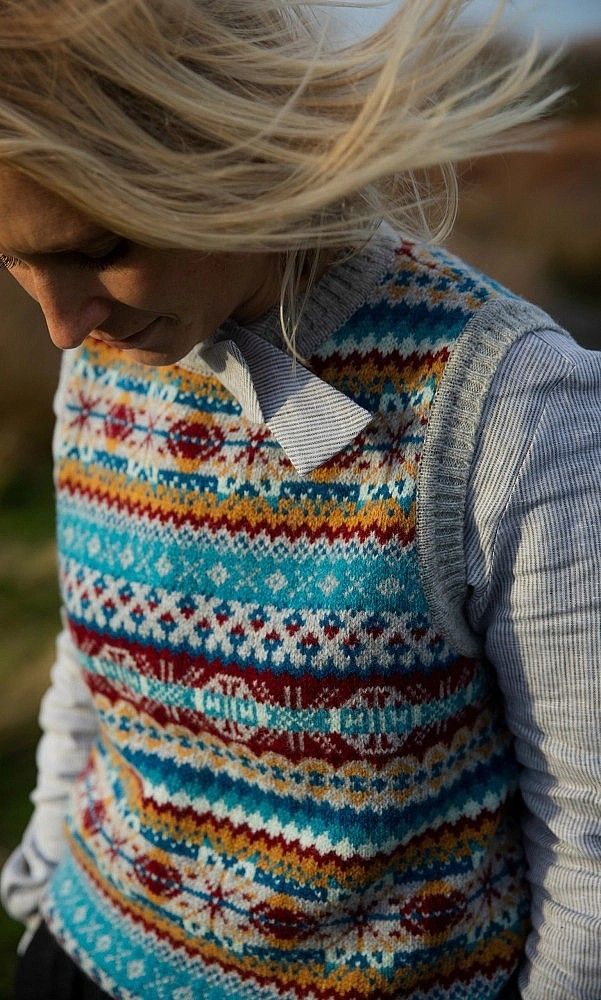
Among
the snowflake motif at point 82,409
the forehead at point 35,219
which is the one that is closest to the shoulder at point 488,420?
the forehead at point 35,219

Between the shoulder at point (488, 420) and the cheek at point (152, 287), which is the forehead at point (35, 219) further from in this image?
the shoulder at point (488, 420)

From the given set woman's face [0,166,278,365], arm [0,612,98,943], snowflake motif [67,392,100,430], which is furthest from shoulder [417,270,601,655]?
arm [0,612,98,943]

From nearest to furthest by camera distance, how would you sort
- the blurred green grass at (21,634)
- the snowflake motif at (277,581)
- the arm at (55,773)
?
1. the snowflake motif at (277,581)
2. the arm at (55,773)
3. the blurred green grass at (21,634)

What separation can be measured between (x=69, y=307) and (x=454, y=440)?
0.37 meters

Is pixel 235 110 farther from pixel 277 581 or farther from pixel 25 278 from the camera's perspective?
pixel 277 581

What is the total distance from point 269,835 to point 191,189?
645 mm

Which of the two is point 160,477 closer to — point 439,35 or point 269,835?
point 269,835

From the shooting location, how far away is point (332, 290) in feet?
3.47

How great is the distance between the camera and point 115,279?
37.5 inches

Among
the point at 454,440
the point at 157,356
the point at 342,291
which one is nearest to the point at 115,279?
the point at 157,356

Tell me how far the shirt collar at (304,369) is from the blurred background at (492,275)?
237cm

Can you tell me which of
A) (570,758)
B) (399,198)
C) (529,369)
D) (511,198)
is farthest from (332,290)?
(511,198)

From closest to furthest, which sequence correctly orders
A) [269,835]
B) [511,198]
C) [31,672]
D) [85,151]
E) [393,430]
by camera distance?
[85,151] → [393,430] → [269,835] → [31,672] → [511,198]

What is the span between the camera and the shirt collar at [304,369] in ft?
3.31
